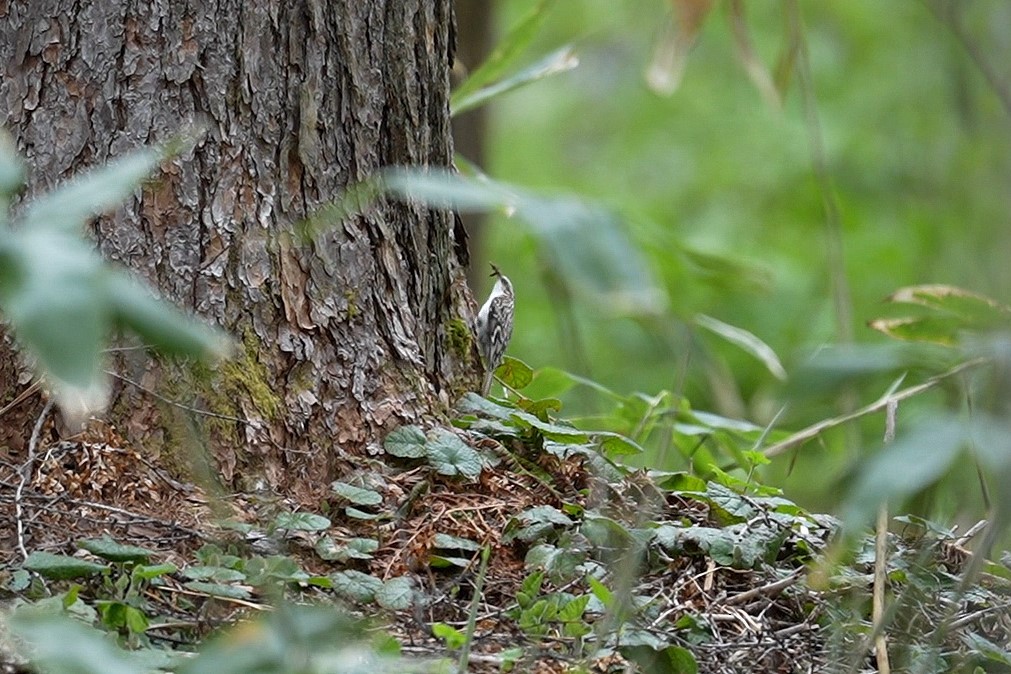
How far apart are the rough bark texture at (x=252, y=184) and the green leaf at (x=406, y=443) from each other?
1.6 inches

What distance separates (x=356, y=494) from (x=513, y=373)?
684 mm

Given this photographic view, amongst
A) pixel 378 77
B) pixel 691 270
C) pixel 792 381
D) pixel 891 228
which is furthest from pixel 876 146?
pixel 792 381

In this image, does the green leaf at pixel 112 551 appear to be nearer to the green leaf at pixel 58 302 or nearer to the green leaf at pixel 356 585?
the green leaf at pixel 356 585

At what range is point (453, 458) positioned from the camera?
2.02m

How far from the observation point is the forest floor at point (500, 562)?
63.4 inches

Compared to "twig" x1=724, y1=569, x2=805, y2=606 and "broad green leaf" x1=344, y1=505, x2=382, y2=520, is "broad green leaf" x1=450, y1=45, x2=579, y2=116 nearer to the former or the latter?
"broad green leaf" x1=344, y1=505, x2=382, y2=520

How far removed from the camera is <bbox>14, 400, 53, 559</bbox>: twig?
1.68 meters

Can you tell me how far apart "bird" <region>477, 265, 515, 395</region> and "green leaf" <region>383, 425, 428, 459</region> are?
12.4 inches

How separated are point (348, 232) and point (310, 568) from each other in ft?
2.01

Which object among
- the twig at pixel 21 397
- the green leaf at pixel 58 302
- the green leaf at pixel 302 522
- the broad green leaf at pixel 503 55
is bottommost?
the green leaf at pixel 302 522

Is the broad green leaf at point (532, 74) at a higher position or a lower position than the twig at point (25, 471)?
higher

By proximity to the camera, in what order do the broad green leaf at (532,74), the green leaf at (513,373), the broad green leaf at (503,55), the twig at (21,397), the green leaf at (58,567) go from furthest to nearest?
1. the broad green leaf at (503,55)
2. the broad green leaf at (532,74)
3. the green leaf at (513,373)
4. the twig at (21,397)
5. the green leaf at (58,567)

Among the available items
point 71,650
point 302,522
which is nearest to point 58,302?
point 71,650

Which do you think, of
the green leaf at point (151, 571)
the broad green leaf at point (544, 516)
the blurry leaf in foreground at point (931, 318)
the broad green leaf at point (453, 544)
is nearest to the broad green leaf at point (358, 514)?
the broad green leaf at point (453, 544)
